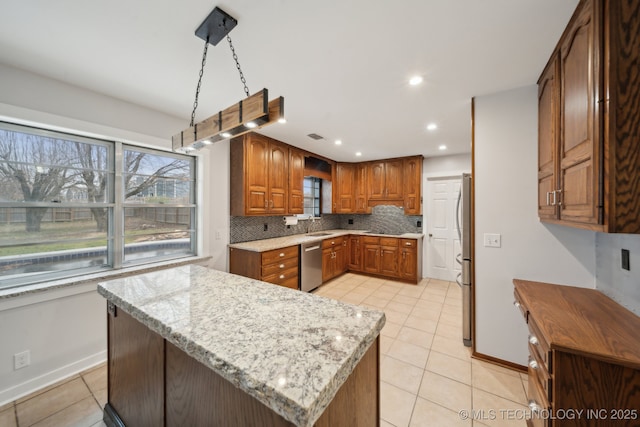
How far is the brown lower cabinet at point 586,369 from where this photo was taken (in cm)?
95

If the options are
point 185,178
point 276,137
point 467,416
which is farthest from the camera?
point 276,137

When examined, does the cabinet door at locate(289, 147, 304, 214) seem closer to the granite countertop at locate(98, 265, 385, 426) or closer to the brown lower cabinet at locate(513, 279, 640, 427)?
the granite countertop at locate(98, 265, 385, 426)

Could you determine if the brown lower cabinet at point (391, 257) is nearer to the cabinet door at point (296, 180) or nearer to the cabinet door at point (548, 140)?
the cabinet door at point (296, 180)

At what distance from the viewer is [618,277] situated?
4.87ft

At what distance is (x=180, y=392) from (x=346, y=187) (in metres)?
4.63

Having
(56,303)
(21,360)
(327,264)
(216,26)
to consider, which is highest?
(216,26)

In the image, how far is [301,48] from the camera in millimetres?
1576

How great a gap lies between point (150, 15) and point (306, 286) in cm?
340

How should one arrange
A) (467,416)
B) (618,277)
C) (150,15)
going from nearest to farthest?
(150,15), (618,277), (467,416)

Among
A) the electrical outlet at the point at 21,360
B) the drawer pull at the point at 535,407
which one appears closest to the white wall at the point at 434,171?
the drawer pull at the point at 535,407

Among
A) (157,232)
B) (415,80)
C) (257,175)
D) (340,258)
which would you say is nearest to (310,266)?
(340,258)

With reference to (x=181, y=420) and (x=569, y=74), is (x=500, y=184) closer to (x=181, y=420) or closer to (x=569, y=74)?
(x=569, y=74)

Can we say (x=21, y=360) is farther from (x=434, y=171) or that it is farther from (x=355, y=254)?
(x=434, y=171)

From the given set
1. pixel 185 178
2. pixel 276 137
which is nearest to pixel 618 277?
pixel 276 137
